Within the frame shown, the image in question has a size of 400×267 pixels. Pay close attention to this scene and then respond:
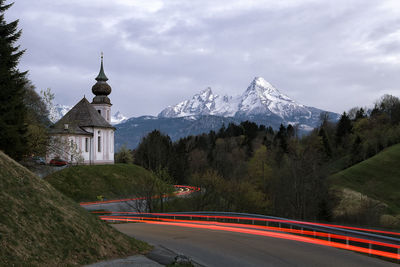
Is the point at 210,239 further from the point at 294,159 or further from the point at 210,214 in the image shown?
the point at 294,159

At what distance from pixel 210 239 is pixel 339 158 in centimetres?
10060

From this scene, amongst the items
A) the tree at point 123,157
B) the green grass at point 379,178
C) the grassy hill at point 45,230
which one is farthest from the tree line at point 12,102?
the tree at point 123,157

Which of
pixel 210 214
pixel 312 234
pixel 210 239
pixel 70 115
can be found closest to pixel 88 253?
pixel 210 239

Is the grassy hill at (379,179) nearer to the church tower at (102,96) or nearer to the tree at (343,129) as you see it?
the tree at (343,129)

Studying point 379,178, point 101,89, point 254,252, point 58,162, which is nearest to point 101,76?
point 101,89

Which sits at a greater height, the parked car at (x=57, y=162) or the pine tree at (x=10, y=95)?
the pine tree at (x=10, y=95)

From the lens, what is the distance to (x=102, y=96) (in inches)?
3167

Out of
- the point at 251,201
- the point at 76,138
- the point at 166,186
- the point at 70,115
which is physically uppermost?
the point at 70,115

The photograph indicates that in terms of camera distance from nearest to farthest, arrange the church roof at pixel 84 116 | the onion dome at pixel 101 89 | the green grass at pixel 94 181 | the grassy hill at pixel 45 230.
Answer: the grassy hill at pixel 45 230
the green grass at pixel 94 181
the church roof at pixel 84 116
the onion dome at pixel 101 89

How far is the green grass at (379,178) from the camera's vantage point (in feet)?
224

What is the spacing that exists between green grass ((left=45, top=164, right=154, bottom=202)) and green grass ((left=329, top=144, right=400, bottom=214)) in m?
35.1

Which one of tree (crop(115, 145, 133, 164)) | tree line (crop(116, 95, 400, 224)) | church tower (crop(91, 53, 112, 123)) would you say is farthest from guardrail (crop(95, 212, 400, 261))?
tree (crop(115, 145, 133, 164))

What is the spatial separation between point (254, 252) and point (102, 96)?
7158 centimetres

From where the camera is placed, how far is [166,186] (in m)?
41.0
